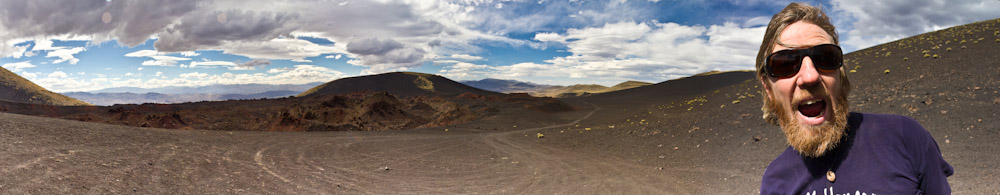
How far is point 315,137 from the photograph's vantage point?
18156 millimetres

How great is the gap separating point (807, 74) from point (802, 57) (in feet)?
0.41

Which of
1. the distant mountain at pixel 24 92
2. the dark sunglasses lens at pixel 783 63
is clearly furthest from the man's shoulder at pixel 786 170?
the distant mountain at pixel 24 92

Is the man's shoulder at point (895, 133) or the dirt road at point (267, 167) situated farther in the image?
the dirt road at point (267, 167)

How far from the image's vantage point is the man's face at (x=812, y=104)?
1451 mm

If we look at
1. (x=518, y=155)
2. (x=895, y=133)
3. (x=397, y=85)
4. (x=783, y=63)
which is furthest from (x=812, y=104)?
(x=397, y=85)

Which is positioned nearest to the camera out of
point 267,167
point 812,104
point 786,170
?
point 812,104

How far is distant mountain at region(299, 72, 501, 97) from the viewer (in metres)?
89.4

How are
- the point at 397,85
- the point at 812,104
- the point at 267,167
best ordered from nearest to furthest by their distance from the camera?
the point at 812,104, the point at 267,167, the point at 397,85

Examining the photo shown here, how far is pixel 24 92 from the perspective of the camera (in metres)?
43.1

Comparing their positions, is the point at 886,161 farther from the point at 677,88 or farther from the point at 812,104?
the point at 677,88

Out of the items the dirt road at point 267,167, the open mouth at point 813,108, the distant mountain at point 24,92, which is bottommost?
the dirt road at point 267,167

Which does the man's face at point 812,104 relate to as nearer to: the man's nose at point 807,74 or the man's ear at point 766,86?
the man's nose at point 807,74

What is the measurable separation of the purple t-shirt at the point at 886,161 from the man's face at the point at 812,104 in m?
0.10

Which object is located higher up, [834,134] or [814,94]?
[814,94]
